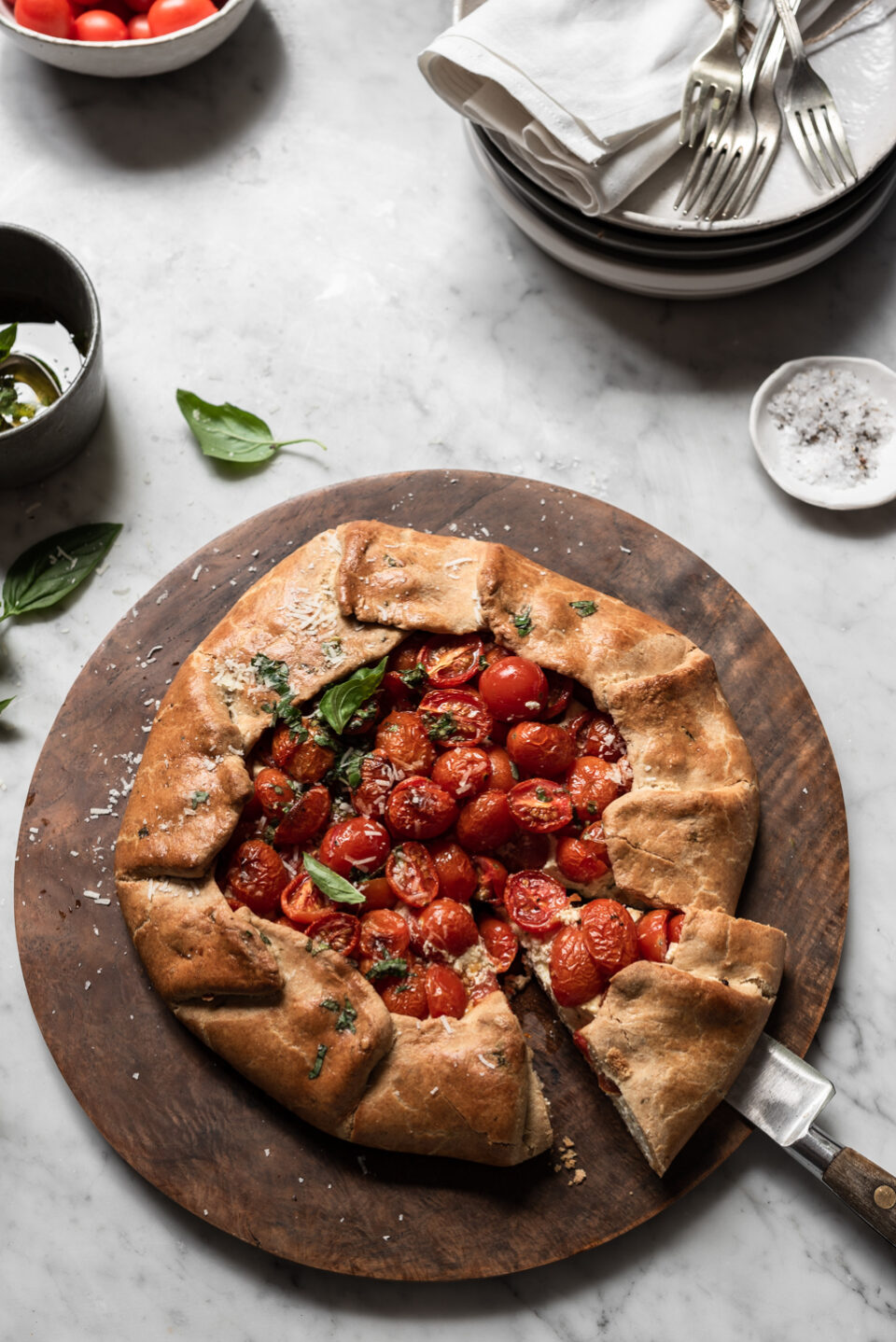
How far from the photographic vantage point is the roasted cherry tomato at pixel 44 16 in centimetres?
462

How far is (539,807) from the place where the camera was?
3758mm

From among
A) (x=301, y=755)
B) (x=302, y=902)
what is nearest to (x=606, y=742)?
(x=301, y=755)

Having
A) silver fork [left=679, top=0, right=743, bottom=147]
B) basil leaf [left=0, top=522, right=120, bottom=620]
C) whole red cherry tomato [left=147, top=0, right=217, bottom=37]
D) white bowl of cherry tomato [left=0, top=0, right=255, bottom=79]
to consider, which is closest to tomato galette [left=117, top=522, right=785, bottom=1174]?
basil leaf [left=0, top=522, right=120, bottom=620]

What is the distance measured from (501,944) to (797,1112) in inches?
44.2

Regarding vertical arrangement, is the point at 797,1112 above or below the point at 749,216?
below

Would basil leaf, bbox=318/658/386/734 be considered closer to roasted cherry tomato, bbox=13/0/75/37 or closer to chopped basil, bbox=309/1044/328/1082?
chopped basil, bbox=309/1044/328/1082

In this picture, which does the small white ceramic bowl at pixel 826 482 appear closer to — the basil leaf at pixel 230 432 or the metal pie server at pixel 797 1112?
the basil leaf at pixel 230 432

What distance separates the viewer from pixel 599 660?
3.85 m

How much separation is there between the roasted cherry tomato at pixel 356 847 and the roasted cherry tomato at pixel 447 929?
0.24 m

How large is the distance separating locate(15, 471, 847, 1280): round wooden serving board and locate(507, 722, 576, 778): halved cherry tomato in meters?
0.77

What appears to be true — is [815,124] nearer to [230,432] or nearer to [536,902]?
[230,432]

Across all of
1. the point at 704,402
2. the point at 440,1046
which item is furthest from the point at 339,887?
the point at 704,402

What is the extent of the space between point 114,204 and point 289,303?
91 cm

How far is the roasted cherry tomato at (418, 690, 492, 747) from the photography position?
3.87 meters
